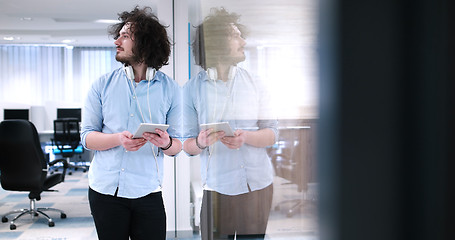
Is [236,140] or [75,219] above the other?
[236,140]

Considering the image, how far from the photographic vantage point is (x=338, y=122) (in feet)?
0.36

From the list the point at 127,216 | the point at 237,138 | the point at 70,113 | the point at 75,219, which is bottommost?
the point at 75,219

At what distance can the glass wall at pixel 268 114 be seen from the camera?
14cm

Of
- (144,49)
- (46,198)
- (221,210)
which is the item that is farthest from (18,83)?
(221,210)

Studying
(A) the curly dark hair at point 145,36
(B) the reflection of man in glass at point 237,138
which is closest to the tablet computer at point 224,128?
(B) the reflection of man in glass at point 237,138

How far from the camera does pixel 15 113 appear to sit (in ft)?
18.9

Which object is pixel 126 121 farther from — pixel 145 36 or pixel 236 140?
pixel 236 140

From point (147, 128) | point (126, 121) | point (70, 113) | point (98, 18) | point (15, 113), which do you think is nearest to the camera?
point (147, 128)

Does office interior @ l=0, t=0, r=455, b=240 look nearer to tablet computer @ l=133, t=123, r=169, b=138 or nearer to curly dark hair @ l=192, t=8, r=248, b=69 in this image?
curly dark hair @ l=192, t=8, r=248, b=69

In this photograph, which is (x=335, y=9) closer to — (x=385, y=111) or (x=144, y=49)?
(x=385, y=111)

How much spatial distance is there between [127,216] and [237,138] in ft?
3.88

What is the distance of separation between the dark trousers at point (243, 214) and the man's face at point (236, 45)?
70 mm

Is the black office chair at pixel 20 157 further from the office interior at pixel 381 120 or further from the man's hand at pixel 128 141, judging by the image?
the office interior at pixel 381 120

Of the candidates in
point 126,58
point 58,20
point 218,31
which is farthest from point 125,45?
point 58,20
